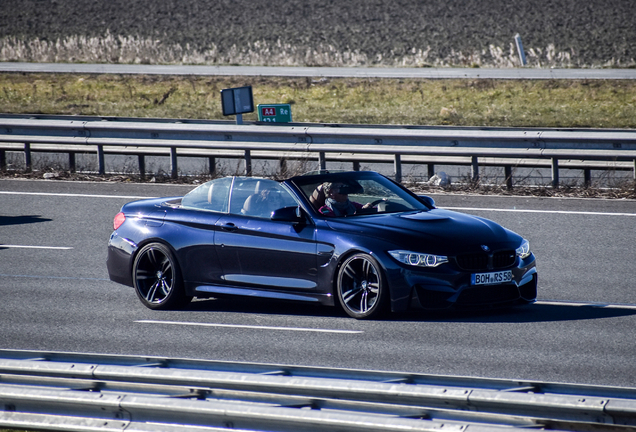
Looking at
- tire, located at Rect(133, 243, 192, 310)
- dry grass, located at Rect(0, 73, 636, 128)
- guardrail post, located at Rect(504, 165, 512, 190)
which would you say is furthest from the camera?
dry grass, located at Rect(0, 73, 636, 128)

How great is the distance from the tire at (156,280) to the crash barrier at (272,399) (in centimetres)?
404

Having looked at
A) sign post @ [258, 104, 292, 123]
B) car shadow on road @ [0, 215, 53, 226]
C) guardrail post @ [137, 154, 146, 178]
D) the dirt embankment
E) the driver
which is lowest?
car shadow on road @ [0, 215, 53, 226]

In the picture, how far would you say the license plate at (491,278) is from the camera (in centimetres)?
852

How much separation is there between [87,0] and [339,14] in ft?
47.9

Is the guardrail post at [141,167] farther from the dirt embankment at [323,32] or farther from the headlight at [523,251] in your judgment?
the dirt embankment at [323,32]

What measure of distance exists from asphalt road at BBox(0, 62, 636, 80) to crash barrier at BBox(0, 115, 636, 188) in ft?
45.6

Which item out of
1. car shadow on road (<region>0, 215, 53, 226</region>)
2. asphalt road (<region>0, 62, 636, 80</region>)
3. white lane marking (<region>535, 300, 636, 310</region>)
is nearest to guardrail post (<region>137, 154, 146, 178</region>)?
car shadow on road (<region>0, 215, 53, 226</region>)

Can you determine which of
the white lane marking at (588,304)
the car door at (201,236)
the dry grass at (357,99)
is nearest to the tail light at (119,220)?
the car door at (201,236)

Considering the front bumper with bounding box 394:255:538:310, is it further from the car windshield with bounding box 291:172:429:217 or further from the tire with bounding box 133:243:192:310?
the tire with bounding box 133:243:192:310

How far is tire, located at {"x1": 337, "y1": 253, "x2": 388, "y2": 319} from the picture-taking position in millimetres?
8586

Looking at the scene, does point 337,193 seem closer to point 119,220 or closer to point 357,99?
point 119,220

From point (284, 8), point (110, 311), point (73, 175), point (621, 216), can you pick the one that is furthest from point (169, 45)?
point (110, 311)

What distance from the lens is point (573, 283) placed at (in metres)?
10.4

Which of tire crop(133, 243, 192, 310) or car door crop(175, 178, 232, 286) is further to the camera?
tire crop(133, 243, 192, 310)
